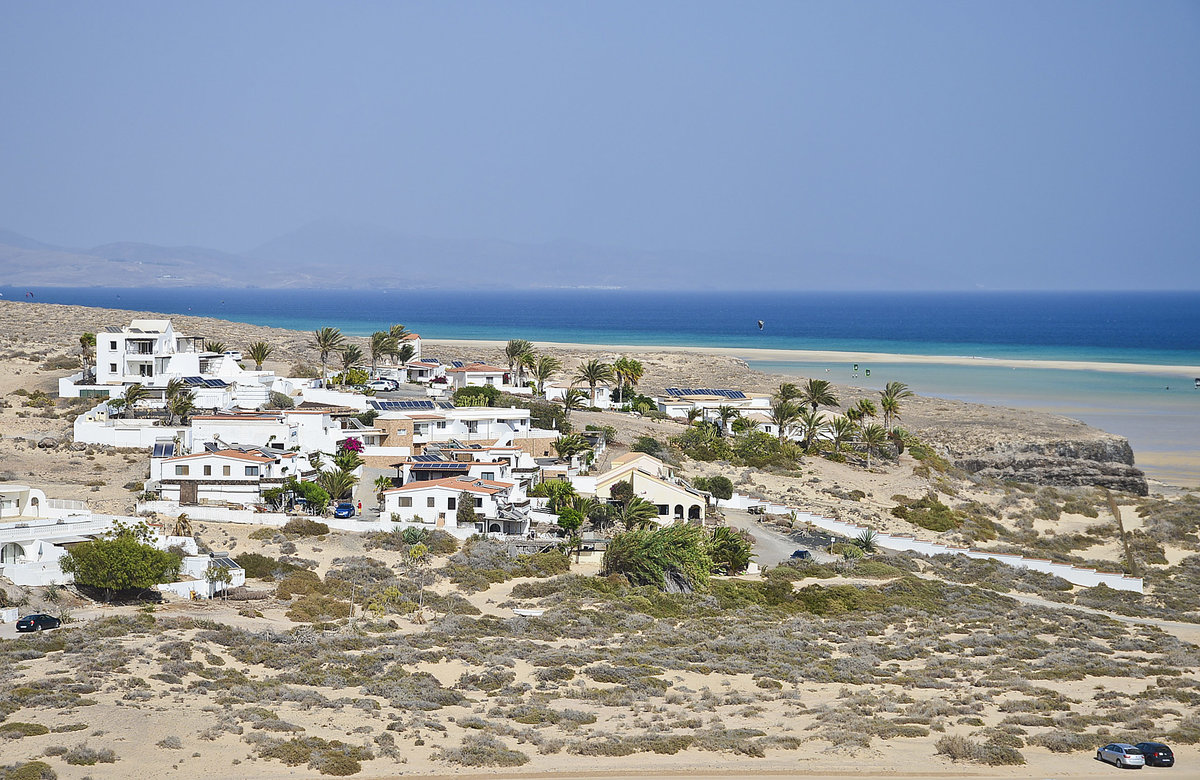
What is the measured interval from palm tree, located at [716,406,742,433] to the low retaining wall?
52.9 feet

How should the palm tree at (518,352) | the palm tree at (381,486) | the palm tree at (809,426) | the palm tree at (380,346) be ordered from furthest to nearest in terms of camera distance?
1. the palm tree at (518,352)
2. the palm tree at (380,346)
3. the palm tree at (809,426)
4. the palm tree at (381,486)

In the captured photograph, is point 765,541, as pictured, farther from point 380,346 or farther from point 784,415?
point 380,346

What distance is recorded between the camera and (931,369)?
452 feet

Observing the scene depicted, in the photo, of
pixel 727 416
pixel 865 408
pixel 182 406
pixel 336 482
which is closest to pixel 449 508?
pixel 336 482

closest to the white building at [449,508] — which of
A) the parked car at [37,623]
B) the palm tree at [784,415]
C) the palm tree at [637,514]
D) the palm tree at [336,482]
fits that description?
the palm tree at [336,482]

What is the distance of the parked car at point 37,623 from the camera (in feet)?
103

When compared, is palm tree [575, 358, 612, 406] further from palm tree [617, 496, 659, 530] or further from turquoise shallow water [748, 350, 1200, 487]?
turquoise shallow water [748, 350, 1200, 487]

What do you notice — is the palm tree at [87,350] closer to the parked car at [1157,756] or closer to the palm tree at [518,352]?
the palm tree at [518,352]

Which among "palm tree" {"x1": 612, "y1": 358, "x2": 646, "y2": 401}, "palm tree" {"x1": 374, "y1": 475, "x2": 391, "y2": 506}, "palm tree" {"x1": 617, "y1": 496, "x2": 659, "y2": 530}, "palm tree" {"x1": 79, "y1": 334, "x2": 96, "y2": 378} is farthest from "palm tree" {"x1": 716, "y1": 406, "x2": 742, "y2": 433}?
"palm tree" {"x1": 79, "y1": 334, "x2": 96, "y2": 378}

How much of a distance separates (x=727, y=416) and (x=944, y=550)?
25331 millimetres

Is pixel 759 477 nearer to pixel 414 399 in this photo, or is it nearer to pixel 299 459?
pixel 414 399

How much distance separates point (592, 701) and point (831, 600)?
13487mm

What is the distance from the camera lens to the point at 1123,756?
25.0 metres

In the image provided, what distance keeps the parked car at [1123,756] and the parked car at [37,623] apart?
25426 mm
